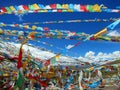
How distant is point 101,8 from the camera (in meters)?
5.98

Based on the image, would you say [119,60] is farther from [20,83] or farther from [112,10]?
[20,83]

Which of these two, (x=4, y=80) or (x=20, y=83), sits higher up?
(x=4, y=80)

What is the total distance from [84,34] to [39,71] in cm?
975

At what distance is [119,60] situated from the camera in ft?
21.6

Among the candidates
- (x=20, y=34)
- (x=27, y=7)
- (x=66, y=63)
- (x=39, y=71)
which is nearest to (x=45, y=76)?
(x=39, y=71)

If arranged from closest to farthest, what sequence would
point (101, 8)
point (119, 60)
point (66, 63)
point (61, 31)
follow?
point (101, 8), point (119, 60), point (61, 31), point (66, 63)

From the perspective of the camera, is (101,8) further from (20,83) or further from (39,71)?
(39,71)

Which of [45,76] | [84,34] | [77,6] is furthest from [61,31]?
[45,76]

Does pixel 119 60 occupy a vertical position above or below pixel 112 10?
below

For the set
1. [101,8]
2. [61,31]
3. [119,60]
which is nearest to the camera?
[101,8]

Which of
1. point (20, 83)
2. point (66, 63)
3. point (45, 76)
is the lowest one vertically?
point (20, 83)

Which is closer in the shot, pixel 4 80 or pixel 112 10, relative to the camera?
pixel 112 10

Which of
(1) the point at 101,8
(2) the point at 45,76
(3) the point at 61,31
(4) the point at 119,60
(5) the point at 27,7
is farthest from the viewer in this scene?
(2) the point at 45,76

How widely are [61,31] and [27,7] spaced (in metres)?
1.11
